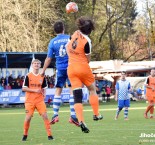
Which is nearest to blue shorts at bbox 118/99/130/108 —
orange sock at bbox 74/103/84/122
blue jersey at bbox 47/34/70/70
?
blue jersey at bbox 47/34/70/70

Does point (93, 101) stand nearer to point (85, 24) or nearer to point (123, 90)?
point (85, 24)

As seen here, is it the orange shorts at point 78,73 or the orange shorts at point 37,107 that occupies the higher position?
the orange shorts at point 78,73

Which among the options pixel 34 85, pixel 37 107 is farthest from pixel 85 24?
pixel 37 107

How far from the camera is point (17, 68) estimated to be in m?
45.6

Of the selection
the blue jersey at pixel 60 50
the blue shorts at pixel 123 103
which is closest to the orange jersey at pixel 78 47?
the blue jersey at pixel 60 50

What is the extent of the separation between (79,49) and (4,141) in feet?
10.3

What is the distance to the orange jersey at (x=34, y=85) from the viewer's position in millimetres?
14117

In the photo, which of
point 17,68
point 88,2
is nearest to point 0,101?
point 17,68

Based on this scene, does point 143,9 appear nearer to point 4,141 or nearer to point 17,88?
point 17,88

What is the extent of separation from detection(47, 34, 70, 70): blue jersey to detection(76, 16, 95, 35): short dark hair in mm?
3221

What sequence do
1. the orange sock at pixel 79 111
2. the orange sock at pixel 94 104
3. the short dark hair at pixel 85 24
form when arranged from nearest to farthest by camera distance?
the orange sock at pixel 79 111
the short dark hair at pixel 85 24
the orange sock at pixel 94 104

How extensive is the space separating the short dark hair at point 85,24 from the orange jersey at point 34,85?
7.35ft

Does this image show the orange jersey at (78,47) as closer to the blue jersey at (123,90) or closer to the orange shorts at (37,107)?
the orange shorts at (37,107)

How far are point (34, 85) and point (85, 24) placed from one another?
2.49m
